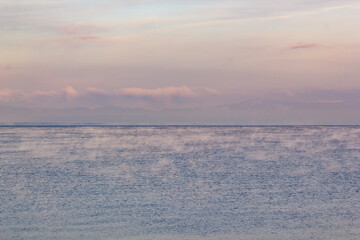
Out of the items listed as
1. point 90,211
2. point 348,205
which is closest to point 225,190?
point 348,205

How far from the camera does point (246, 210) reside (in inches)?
963

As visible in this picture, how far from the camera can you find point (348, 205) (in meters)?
25.7

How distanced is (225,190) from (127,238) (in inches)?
518

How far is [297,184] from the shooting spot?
34938 mm

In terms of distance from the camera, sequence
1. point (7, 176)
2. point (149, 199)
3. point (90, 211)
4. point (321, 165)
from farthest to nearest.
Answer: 1. point (321, 165)
2. point (7, 176)
3. point (149, 199)
4. point (90, 211)

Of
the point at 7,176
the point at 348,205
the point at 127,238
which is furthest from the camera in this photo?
the point at 7,176

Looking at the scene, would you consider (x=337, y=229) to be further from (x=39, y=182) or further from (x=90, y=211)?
(x=39, y=182)

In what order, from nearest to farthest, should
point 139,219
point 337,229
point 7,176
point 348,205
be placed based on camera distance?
point 337,229 → point 139,219 → point 348,205 → point 7,176

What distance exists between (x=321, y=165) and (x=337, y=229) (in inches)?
1197

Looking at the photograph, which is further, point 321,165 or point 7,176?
point 321,165

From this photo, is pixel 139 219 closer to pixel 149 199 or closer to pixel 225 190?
pixel 149 199

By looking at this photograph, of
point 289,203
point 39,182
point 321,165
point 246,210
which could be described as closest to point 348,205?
point 289,203

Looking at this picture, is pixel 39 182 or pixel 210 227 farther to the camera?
pixel 39 182

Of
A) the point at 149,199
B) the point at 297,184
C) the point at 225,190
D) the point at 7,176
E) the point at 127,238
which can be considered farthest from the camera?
the point at 7,176
